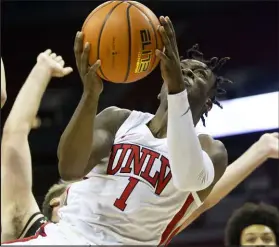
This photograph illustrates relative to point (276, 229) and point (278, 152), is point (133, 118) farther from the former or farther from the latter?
point (276, 229)

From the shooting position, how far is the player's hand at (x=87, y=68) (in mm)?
1938

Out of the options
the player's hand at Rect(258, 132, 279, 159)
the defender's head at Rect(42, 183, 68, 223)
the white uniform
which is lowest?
the defender's head at Rect(42, 183, 68, 223)

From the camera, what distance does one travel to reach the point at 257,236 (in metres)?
3.40

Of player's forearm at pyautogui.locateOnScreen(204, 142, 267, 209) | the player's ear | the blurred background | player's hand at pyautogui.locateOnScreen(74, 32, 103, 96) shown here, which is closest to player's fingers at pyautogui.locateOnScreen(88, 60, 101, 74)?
player's hand at pyautogui.locateOnScreen(74, 32, 103, 96)

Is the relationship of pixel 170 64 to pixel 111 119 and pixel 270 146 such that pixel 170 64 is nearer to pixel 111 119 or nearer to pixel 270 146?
pixel 111 119

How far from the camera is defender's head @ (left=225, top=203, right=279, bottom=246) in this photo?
133 inches

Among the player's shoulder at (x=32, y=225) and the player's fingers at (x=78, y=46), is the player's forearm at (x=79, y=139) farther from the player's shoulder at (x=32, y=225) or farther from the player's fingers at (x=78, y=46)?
the player's shoulder at (x=32, y=225)

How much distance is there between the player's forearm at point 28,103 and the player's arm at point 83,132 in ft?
3.29

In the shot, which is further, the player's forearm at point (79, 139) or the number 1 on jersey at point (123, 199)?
the number 1 on jersey at point (123, 199)

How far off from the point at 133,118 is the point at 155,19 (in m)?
0.46

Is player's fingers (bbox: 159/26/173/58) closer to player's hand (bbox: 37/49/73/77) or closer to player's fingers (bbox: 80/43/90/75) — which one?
player's fingers (bbox: 80/43/90/75)

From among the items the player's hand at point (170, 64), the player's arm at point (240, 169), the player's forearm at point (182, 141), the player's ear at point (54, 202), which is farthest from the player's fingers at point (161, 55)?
the player's ear at point (54, 202)

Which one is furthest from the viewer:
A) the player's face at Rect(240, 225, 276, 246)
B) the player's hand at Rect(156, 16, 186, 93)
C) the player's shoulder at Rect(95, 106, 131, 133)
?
the player's face at Rect(240, 225, 276, 246)

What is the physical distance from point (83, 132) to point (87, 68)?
215mm
